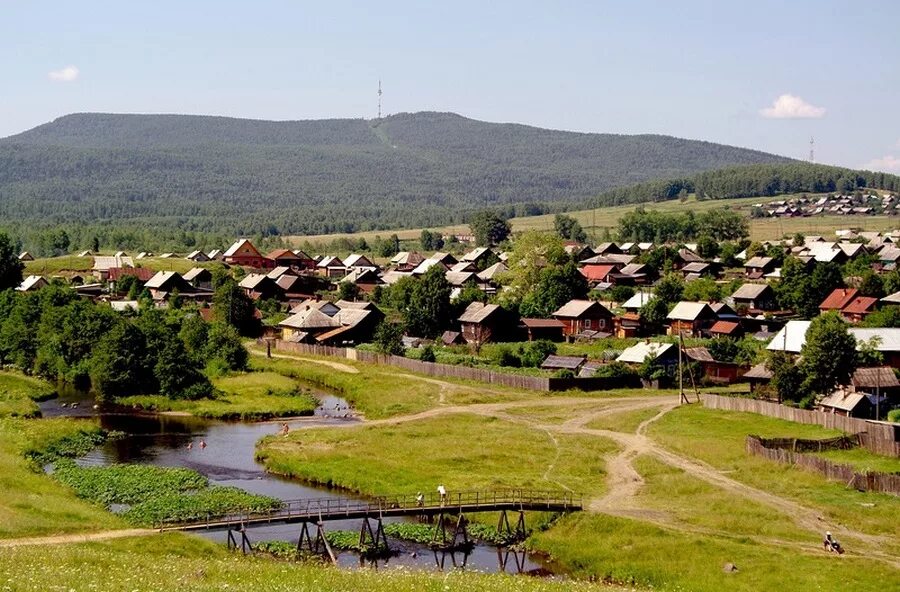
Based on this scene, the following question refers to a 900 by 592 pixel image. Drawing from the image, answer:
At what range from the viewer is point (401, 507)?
4322cm

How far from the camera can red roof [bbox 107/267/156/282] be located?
429 feet

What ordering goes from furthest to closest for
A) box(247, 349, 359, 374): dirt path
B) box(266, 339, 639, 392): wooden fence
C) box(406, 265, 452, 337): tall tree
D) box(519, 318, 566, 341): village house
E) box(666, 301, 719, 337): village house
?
box(406, 265, 452, 337): tall tree, box(519, 318, 566, 341): village house, box(666, 301, 719, 337): village house, box(247, 349, 359, 374): dirt path, box(266, 339, 639, 392): wooden fence

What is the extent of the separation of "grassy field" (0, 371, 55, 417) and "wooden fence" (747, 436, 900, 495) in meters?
40.0

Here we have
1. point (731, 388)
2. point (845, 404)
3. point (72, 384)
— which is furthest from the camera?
point (72, 384)

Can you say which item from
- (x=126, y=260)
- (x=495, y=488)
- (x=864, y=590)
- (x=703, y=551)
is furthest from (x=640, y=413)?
(x=126, y=260)

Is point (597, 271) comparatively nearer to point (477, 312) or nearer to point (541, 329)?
point (541, 329)

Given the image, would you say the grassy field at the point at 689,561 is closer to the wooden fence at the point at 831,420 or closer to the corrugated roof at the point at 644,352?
the wooden fence at the point at 831,420

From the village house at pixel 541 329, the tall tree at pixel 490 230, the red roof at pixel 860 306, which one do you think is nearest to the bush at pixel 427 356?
the village house at pixel 541 329

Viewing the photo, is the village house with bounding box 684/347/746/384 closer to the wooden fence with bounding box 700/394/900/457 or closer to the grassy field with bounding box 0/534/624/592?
the wooden fence with bounding box 700/394/900/457

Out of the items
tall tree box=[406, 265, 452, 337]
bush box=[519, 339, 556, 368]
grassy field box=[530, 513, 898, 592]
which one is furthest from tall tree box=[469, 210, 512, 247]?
grassy field box=[530, 513, 898, 592]

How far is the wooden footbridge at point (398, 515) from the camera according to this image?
40875mm

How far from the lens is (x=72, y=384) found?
79938mm

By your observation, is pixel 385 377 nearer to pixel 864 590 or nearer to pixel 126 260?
pixel 864 590

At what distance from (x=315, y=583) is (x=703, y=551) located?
15538 mm
